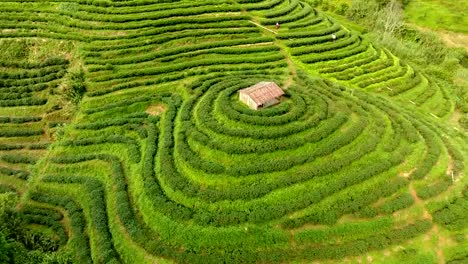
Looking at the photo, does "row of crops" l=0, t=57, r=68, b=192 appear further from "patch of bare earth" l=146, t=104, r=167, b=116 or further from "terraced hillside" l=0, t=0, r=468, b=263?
"patch of bare earth" l=146, t=104, r=167, b=116

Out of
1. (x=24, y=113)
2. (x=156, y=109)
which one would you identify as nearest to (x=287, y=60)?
(x=156, y=109)

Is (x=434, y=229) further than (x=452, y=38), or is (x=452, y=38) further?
(x=452, y=38)

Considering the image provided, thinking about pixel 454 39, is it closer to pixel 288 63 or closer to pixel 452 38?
pixel 452 38

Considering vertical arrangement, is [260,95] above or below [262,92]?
below

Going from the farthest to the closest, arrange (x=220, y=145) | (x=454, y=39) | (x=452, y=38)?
1. (x=452, y=38)
2. (x=454, y=39)
3. (x=220, y=145)

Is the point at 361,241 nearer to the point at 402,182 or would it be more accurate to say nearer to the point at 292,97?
the point at 402,182

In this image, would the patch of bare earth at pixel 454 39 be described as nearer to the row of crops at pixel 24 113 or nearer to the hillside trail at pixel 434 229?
the hillside trail at pixel 434 229

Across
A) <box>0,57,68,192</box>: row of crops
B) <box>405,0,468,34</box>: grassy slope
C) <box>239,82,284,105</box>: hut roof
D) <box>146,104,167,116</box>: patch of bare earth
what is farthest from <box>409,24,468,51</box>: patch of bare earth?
<box>0,57,68,192</box>: row of crops
